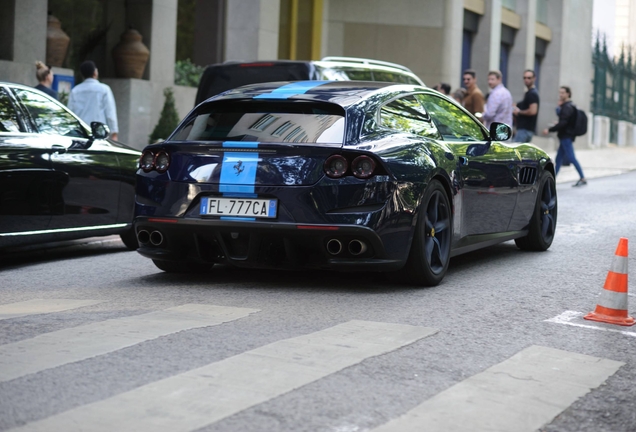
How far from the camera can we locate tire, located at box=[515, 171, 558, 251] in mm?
9805

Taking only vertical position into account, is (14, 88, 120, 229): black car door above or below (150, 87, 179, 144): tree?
below

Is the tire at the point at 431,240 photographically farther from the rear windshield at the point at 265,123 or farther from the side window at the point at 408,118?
the rear windshield at the point at 265,123

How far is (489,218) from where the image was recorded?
8711 millimetres

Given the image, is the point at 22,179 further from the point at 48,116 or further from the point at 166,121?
the point at 166,121

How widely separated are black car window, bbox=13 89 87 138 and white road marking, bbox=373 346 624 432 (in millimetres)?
5001

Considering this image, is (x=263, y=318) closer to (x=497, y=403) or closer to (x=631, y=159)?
(x=497, y=403)

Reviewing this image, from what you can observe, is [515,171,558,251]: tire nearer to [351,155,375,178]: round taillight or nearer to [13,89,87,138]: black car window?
[351,155,375,178]: round taillight

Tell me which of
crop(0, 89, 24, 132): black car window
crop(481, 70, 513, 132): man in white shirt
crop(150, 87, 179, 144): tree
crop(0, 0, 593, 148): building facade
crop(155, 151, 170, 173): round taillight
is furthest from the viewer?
crop(150, 87, 179, 144): tree

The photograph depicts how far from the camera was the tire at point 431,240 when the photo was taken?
24.1 feet

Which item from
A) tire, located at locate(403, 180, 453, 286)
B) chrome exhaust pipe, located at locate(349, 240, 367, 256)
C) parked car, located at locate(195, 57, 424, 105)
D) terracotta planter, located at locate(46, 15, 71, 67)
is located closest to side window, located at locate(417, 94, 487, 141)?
tire, located at locate(403, 180, 453, 286)

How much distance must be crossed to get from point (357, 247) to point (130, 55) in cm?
1420

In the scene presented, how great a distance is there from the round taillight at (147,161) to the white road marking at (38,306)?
3.59 ft

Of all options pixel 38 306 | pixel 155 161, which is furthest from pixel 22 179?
pixel 38 306

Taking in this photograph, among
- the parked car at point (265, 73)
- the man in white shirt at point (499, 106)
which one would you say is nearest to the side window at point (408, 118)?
the parked car at point (265, 73)
